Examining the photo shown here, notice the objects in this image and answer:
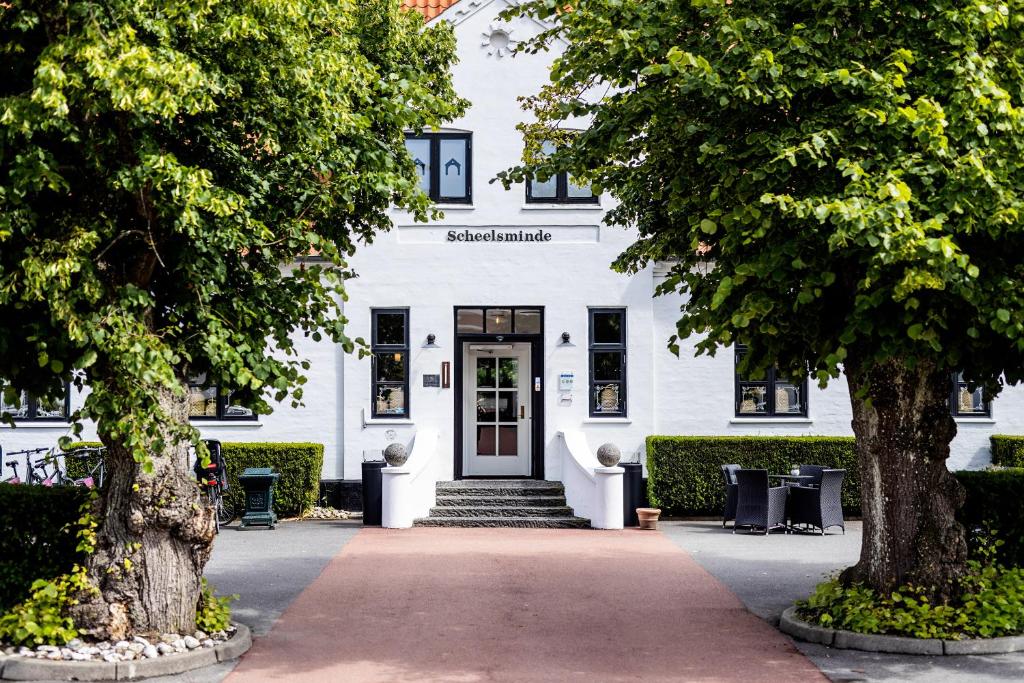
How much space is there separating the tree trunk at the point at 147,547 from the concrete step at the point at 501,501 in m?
9.62

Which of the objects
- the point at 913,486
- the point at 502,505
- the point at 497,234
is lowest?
the point at 502,505

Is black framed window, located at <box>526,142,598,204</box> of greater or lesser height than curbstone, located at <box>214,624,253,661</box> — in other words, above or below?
above

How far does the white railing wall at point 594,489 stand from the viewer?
17.2m

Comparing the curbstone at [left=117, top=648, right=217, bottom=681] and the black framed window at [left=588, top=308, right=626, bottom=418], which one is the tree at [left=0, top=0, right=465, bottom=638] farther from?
the black framed window at [left=588, top=308, right=626, bottom=418]

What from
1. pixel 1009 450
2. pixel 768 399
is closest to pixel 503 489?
pixel 768 399

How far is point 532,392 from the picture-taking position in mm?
19750

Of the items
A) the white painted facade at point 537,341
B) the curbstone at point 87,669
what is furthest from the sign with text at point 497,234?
the curbstone at point 87,669

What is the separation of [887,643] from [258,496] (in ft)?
36.8

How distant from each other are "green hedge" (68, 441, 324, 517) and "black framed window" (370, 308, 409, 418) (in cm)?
154

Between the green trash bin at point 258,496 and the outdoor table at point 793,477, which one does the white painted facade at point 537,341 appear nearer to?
the green trash bin at point 258,496

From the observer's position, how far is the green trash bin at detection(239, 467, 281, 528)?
57.5ft

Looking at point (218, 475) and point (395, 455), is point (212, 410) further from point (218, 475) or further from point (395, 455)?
point (395, 455)

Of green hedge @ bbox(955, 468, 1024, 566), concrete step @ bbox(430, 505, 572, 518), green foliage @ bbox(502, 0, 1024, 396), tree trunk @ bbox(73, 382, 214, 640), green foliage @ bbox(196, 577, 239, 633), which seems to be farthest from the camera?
concrete step @ bbox(430, 505, 572, 518)

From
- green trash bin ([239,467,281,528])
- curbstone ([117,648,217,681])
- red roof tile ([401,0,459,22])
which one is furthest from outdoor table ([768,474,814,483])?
curbstone ([117,648,217,681])
